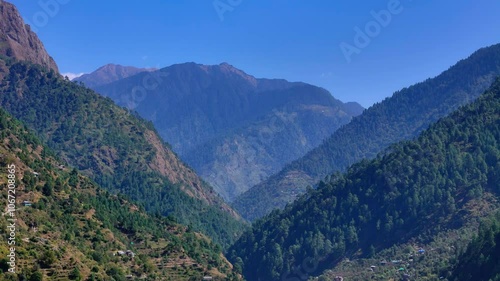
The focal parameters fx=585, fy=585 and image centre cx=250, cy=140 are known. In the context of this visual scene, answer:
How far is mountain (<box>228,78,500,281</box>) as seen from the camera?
12706cm

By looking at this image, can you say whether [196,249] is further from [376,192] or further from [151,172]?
[151,172]

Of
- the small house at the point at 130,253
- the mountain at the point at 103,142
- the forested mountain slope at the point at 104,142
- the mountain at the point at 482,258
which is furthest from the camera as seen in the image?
the forested mountain slope at the point at 104,142

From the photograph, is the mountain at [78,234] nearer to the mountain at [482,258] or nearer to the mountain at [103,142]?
the mountain at [482,258]

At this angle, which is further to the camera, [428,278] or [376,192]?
[376,192]

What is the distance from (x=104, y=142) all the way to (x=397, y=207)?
8968 centimetres

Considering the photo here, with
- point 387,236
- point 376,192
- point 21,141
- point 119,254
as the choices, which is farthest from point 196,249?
point 376,192

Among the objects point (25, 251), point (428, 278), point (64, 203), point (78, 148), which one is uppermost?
point (78, 148)

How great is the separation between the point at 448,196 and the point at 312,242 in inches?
1360

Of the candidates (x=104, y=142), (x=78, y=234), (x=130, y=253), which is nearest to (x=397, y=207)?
(x=130, y=253)

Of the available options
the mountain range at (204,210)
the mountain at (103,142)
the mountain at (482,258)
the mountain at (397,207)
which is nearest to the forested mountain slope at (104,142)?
the mountain at (103,142)

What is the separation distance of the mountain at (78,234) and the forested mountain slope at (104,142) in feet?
199

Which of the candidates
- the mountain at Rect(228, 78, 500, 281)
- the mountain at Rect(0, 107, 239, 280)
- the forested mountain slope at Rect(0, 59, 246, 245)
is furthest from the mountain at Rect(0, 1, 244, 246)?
the mountain at Rect(0, 107, 239, 280)

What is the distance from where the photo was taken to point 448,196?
131500 mm

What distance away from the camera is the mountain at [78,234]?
6081cm
